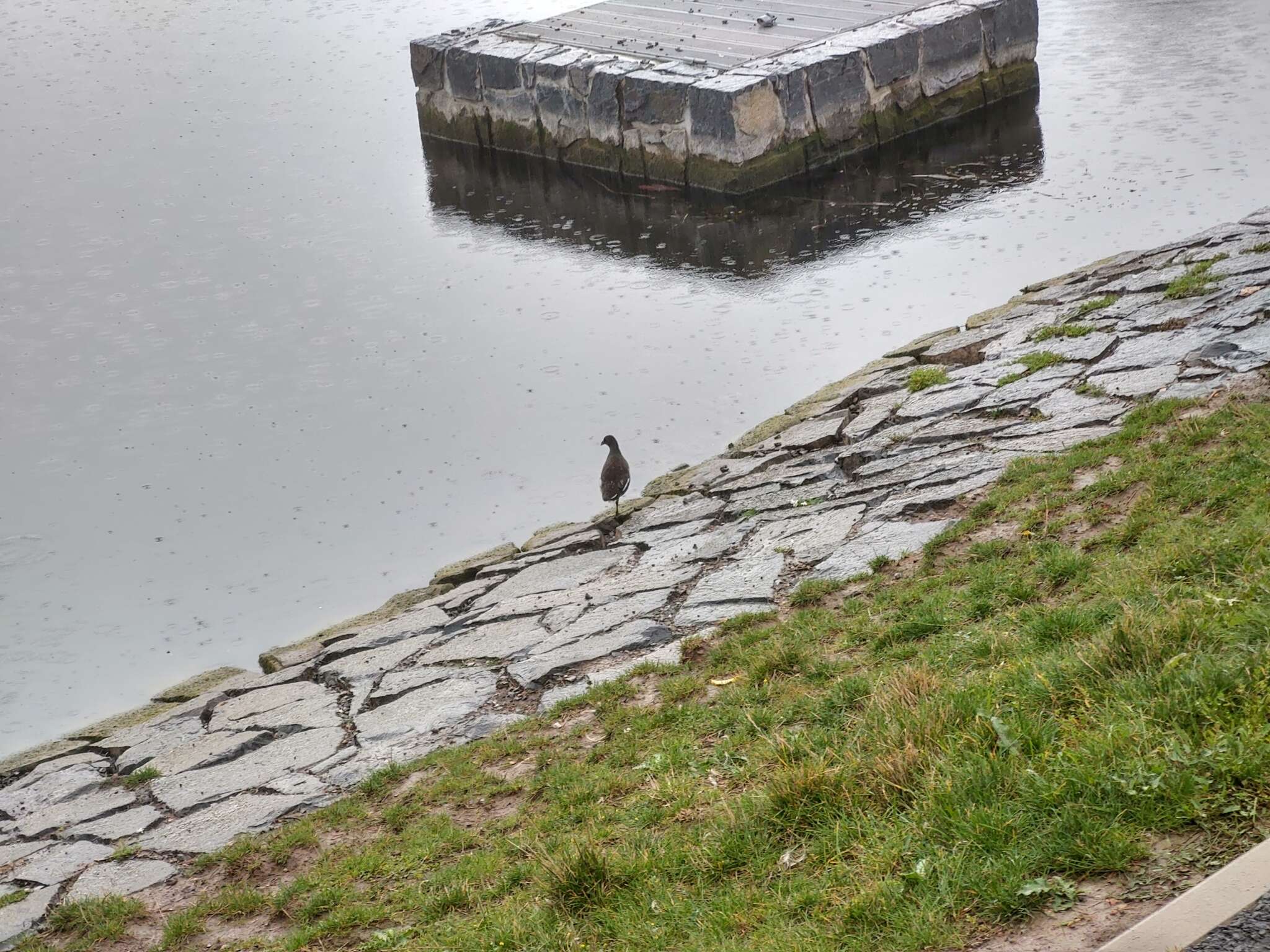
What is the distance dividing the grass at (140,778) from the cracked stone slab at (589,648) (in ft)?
6.54

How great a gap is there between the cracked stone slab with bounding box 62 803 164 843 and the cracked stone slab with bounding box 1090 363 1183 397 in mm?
5854

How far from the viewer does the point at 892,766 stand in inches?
162

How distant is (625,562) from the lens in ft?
26.9

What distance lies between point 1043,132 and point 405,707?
1214 cm

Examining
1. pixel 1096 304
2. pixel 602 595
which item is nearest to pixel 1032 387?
pixel 1096 304

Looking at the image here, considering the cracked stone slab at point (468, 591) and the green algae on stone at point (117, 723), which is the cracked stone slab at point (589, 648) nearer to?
the cracked stone slab at point (468, 591)

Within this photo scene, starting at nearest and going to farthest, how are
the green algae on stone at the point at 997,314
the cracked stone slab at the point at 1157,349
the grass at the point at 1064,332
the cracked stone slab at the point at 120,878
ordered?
the cracked stone slab at the point at 120,878 → the cracked stone slab at the point at 1157,349 → the grass at the point at 1064,332 → the green algae on stone at the point at 997,314

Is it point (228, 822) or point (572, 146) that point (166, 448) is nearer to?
point (228, 822)

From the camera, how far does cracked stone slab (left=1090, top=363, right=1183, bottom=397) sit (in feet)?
25.1

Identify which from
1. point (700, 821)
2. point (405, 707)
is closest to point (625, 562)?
point (405, 707)

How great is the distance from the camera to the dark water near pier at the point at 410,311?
9812 millimetres

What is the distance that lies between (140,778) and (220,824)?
107 centimetres

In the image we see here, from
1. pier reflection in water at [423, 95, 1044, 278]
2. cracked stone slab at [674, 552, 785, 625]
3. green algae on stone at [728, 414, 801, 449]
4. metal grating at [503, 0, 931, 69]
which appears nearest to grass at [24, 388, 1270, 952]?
cracked stone slab at [674, 552, 785, 625]

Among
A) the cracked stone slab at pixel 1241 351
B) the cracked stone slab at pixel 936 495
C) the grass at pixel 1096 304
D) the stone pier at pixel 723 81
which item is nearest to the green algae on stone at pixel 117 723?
the cracked stone slab at pixel 936 495
